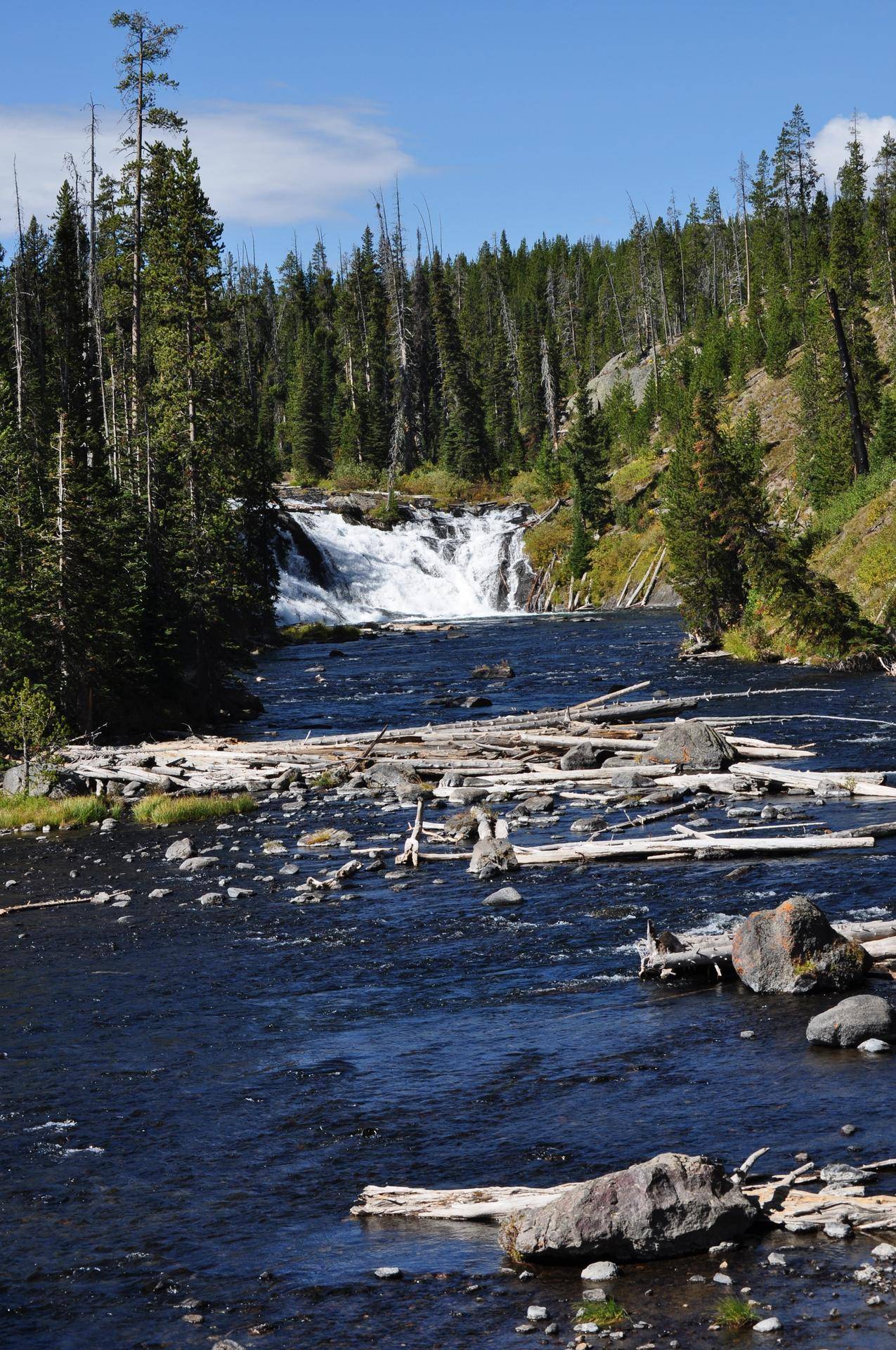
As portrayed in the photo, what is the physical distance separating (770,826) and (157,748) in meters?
15.0

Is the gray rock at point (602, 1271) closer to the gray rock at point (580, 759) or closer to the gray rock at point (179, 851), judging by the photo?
the gray rock at point (179, 851)

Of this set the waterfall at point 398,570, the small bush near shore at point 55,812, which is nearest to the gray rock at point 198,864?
the small bush near shore at point 55,812

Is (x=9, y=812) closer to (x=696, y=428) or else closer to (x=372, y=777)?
(x=372, y=777)

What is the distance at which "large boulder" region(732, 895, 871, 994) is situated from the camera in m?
13.0

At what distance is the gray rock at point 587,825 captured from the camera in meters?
20.9

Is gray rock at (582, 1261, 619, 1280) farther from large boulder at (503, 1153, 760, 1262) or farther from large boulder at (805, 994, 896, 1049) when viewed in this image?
large boulder at (805, 994, 896, 1049)

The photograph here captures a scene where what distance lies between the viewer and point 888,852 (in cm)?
1802

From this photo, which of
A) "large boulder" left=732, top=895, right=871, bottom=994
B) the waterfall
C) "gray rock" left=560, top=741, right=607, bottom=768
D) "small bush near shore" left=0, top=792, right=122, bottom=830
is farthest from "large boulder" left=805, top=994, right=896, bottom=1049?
the waterfall

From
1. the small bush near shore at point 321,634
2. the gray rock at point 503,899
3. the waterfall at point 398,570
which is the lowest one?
the gray rock at point 503,899

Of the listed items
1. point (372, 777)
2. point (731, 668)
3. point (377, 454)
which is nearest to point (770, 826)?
point (372, 777)

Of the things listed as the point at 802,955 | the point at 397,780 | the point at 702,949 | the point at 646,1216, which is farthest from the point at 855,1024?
the point at 397,780

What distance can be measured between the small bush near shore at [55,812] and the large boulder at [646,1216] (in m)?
18.7

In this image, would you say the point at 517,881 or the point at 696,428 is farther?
the point at 696,428

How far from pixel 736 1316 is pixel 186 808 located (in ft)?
61.7
